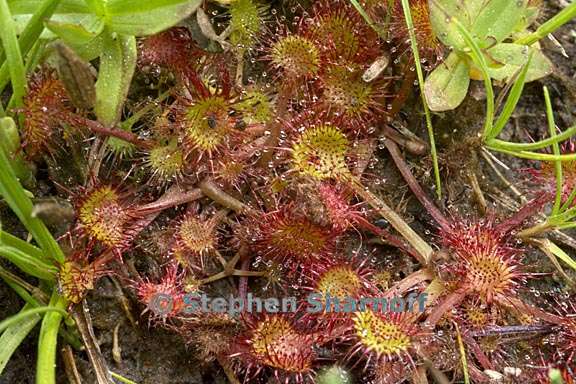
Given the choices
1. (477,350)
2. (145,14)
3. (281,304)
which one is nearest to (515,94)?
(477,350)

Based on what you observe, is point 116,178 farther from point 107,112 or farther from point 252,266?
point 252,266

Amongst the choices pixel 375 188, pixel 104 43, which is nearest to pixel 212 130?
pixel 104 43

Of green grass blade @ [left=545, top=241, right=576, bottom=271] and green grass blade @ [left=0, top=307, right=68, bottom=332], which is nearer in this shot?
green grass blade @ [left=0, top=307, right=68, bottom=332]

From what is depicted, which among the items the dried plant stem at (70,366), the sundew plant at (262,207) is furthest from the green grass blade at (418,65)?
the dried plant stem at (70,366)

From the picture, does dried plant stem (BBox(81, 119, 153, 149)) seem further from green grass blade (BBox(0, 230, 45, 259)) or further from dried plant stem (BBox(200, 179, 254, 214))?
green grass blade (BBox(0, 230, 45, 259))

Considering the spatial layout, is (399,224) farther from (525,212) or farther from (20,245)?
(20,245)

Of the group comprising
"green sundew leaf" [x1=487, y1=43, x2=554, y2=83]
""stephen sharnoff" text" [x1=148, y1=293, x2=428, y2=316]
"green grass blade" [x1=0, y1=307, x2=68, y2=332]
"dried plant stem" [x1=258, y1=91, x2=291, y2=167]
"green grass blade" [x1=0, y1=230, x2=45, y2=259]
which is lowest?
""stephen sharnoff" text" [x1=148, y1=293, x2=428, y2=316]

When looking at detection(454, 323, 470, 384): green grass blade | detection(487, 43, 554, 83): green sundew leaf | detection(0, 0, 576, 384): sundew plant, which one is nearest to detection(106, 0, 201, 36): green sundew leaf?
detection(0, 0, 576, 384): sundew plant
